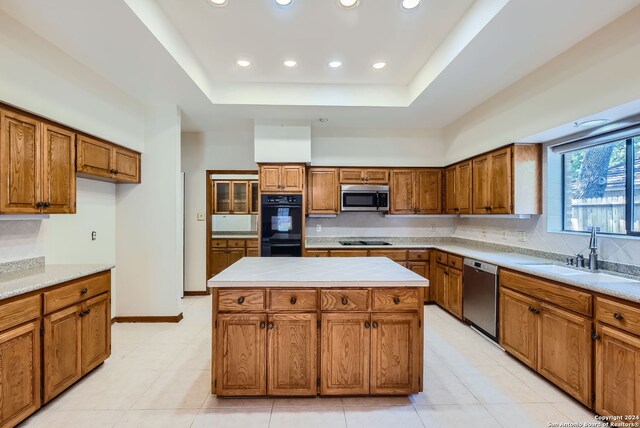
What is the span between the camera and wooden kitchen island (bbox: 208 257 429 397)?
200 cm

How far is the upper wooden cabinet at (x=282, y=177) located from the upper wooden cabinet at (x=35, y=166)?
7.12 ft

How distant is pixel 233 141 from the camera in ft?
15.6

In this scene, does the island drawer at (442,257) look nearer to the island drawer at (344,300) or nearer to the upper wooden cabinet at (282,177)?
the upper wooden cabinet at (282,177)

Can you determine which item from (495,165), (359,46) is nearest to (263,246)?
(359,46)

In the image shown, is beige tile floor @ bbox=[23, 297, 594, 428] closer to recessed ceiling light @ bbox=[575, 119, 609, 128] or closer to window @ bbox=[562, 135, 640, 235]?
window @ bbox=[562, 135, 640, 235]

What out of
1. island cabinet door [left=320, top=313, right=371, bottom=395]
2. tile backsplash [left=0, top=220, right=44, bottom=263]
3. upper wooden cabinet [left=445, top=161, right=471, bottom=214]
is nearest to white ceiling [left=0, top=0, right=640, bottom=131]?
upper wooden cabinet [left=445, top=161, right=471, bottom=214]

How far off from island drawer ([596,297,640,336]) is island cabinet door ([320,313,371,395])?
58.5 inches

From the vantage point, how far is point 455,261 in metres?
3.69

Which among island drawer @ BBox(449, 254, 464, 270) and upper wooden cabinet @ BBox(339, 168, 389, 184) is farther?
upper wooden cabinet @ BBox(339, 168, 389, 184)

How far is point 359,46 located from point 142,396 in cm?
352

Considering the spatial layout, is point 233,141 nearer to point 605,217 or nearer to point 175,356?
point 175,356

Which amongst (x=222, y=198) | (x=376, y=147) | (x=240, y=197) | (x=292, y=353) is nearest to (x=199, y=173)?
(x=222, y=198)

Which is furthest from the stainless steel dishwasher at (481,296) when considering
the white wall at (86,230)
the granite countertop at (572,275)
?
the white wall at (86,230)

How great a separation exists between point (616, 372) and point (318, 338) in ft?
6.09
